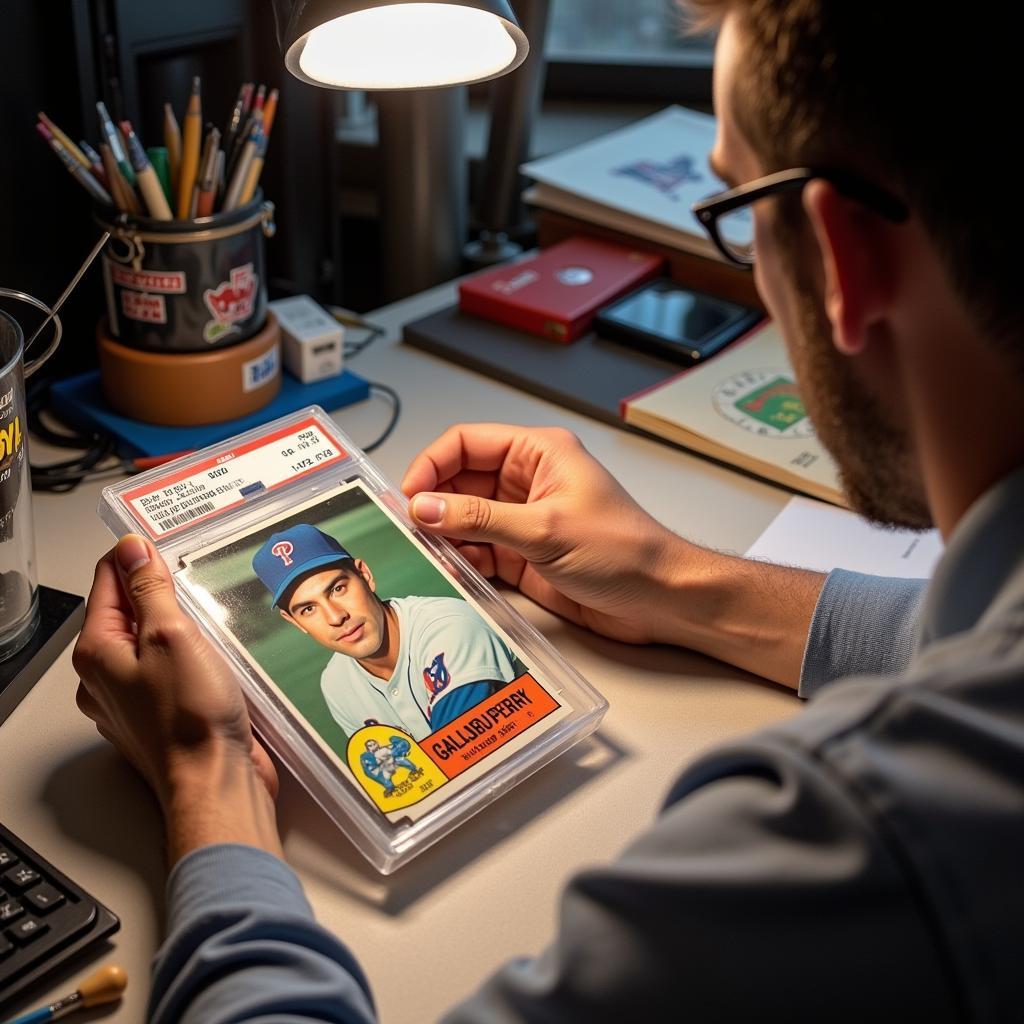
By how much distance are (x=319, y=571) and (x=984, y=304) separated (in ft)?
1.57

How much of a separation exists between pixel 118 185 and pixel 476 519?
1.48 ft

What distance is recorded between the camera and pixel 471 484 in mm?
1030

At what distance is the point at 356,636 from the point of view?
2.74ft

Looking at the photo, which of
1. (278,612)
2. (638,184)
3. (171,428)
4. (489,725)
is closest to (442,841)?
(489,725)

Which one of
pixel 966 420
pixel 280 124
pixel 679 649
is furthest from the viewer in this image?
pixel 280 124

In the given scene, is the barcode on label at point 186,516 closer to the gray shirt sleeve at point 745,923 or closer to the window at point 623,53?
the gray shirt sleeve at point 745,923

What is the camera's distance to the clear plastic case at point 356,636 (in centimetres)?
76

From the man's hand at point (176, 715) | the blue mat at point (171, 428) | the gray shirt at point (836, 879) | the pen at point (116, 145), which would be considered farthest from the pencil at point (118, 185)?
the gray shirt at point (836, 879)

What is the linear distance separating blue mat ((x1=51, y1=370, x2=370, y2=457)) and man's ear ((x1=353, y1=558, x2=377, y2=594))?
0.31m

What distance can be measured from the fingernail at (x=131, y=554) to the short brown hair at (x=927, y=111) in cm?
48

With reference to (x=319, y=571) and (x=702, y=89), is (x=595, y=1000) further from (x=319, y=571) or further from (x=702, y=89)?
(x=702, y=89)

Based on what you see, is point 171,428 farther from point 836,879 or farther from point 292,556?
point 836,879

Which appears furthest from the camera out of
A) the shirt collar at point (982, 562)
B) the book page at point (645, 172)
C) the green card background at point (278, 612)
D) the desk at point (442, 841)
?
the book page at point (645, 172)

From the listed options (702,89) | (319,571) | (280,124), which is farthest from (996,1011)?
(702,89)
